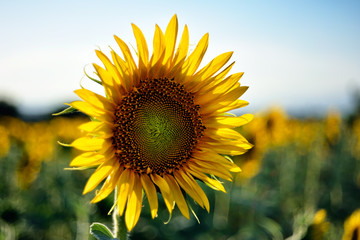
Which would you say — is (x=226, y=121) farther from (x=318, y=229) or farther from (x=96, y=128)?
(x=318, y=229)

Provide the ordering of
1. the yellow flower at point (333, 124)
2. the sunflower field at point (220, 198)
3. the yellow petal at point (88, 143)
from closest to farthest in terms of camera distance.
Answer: the yellow petal at point (88, 143) → the sunflower field at point (220, 198) → the yellow flower at point (333, 124)

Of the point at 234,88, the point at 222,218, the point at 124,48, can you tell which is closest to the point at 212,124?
the point at 234,88

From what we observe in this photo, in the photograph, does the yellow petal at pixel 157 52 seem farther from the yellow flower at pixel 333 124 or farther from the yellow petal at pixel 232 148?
the yellow flower at pixel 333 124

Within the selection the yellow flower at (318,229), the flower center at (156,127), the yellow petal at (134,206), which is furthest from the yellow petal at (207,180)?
the yellow flower at (318,229)

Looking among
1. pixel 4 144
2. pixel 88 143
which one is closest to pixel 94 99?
pixel 88 143

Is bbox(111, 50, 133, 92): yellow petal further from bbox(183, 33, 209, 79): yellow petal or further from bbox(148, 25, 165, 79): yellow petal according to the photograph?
bbox(183, 33, 209, 79): yellow petal

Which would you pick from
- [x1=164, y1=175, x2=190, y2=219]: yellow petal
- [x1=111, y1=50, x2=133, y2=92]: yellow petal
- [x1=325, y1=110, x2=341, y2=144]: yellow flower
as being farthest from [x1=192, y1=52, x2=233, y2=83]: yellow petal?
[x1=325, y1=110, x2=341, y2=144]: yellow flower

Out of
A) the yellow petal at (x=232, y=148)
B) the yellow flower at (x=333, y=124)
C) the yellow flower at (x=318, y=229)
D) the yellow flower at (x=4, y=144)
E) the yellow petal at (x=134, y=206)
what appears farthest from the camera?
the yellow flower at (x=333, y=124)

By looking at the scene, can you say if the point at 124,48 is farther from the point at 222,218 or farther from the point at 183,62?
the point at 222,218
